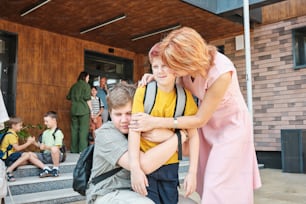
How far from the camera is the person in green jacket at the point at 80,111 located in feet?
19.2

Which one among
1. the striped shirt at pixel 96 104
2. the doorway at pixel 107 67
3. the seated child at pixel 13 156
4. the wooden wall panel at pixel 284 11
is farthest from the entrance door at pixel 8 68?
the wooden wall panel at pixel 284 11

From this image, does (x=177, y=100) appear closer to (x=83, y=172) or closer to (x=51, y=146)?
(x=83, y=172)

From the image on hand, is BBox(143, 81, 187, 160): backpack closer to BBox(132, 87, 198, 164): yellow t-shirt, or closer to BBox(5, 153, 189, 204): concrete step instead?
BBox(132, 87, 198, 164): yellow t-shirt

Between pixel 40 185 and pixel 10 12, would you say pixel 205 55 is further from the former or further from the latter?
pixel 10 12

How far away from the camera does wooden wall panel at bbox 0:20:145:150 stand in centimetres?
595

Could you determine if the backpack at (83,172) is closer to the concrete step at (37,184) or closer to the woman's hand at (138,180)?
the woman's hand at (138,180)

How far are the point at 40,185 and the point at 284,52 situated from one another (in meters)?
4.89


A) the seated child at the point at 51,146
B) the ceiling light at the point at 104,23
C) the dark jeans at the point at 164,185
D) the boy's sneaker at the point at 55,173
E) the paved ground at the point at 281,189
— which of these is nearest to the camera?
the dark jeans at the point at 164,185

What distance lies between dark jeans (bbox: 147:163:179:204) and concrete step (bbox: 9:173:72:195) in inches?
109

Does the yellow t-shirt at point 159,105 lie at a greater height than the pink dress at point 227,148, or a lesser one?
greater

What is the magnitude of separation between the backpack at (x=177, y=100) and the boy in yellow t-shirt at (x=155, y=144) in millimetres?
12

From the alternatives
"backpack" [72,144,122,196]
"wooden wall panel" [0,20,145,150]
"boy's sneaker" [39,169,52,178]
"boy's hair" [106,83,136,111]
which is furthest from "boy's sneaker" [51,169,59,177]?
"boy's hair" [106,83,136,111]

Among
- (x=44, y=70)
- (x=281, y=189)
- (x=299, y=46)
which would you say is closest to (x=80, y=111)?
(x=44, y=70)

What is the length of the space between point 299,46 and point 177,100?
223 inches
